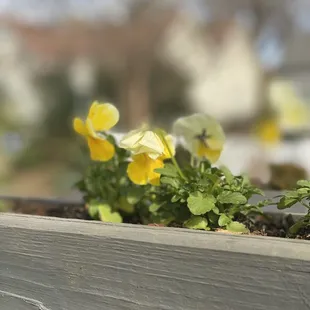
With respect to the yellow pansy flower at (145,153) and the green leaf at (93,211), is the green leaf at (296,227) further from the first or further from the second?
the green leaf at (93,211)

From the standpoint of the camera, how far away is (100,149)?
0.74 metres

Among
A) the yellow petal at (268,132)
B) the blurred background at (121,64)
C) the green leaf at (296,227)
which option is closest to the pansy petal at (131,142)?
the green leaf at (296,227)

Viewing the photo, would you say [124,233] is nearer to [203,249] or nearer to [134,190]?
[203,249]

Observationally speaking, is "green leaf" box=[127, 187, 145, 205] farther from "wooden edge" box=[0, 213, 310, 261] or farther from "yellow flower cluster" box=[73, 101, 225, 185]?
"wooden edge" box=[0, 213, 310, 261]

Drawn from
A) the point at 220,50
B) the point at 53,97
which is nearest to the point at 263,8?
the point at 220,50

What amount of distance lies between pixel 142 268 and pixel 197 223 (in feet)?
0.37

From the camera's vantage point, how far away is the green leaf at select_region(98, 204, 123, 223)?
0.73 meters

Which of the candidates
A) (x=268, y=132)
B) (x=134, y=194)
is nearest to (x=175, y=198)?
(x=134, y=194)

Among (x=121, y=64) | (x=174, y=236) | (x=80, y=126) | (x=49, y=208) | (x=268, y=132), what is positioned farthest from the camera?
(x=121, y=64)

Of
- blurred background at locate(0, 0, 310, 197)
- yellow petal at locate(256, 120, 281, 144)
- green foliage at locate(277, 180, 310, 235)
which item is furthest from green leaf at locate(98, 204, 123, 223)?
blurred background at locate(0, 0, 310, 197)

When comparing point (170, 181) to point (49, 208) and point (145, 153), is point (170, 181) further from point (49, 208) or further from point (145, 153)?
point (49, 208)

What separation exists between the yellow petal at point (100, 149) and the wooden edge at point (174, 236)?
0.16 m

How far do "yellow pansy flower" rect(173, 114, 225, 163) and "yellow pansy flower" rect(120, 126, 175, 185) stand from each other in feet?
0.30

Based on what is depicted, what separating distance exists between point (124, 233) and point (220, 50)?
342 inches
